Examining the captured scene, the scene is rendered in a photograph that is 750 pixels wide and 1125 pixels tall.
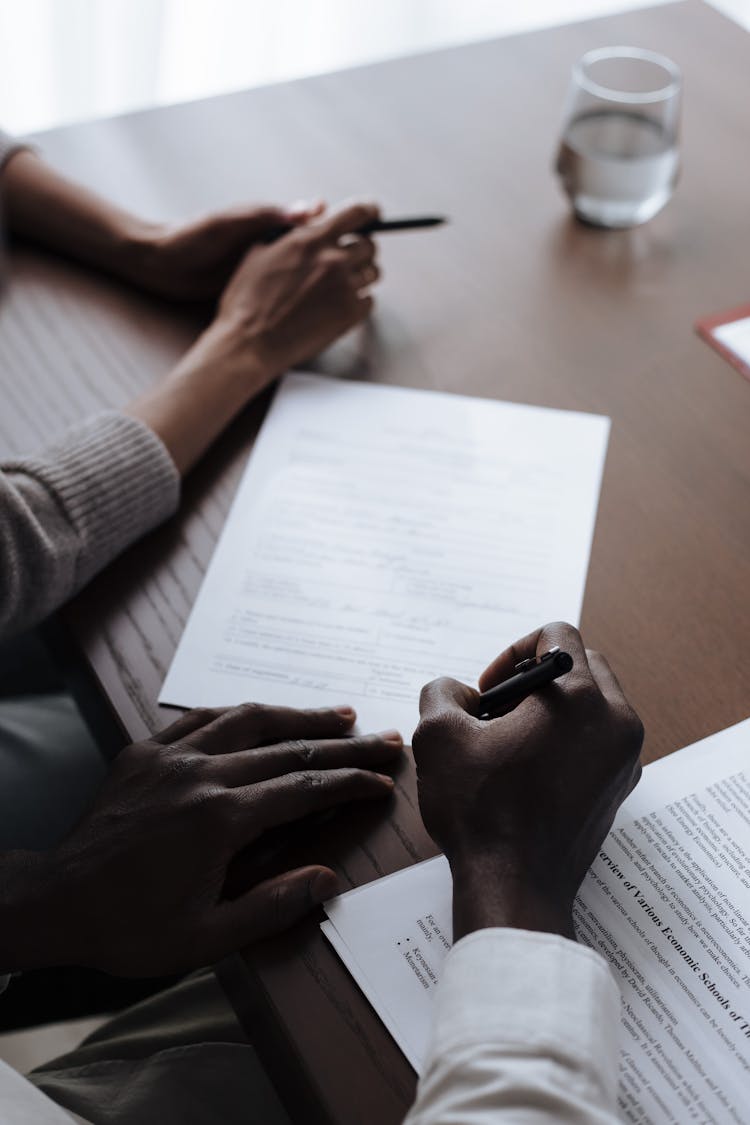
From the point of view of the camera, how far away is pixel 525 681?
0.63 metres

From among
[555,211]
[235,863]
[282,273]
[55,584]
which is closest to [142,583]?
[55,584]

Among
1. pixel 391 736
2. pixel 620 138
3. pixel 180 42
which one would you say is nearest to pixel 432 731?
pixel 391 736

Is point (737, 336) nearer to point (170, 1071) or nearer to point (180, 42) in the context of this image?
point (170, 1071)

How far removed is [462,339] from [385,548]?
25 centimetres

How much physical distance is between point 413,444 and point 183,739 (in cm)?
33

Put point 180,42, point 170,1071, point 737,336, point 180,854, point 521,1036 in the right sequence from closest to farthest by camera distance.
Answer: point 521,1036
point 180,854
point 170,1071
point 737,336
point 180,42

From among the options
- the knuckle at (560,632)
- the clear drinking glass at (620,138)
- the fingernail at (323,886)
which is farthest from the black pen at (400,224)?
the fingernail at (323,886)

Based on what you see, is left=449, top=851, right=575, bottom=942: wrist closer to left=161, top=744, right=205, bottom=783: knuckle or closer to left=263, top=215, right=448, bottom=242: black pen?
left=161, top=744, right=205, bottom=783: knuckle

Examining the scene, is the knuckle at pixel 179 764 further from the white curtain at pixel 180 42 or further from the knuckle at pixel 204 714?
the white curtain at pixel 180 42

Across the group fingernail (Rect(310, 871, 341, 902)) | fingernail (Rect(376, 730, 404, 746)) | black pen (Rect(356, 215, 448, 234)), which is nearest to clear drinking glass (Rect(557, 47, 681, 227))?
black pen (Rect(356, 215, 448, 234))

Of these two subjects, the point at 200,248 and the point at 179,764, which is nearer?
the point at 179,764

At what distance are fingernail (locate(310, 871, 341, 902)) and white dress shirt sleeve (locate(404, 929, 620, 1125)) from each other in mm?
81

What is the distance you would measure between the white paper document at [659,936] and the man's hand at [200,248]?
60 centimetres

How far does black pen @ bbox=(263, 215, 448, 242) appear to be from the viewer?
998 mm
